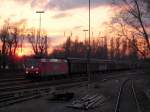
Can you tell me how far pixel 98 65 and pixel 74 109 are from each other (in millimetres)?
63433

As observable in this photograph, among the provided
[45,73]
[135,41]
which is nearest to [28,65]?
[45,73]

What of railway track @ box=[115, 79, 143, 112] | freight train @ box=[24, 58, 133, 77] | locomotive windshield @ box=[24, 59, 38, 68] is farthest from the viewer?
locomotive windshield @ box=[24, 59, 38, 68]

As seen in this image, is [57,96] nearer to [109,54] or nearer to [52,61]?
[52,61]

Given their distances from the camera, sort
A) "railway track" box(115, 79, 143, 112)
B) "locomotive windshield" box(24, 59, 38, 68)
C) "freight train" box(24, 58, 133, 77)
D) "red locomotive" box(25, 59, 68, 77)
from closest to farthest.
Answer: "railway track" box(115, 79, 143, 112) → "red locomotive" box(25, 59, 68, 77) → "freight train" box(24, 58, 133, 77) → "locomotive windshield" box(24, 59, 38, 68)

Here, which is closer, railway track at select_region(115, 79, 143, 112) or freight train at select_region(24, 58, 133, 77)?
railway track at select_region(115, 79, 143, 112)

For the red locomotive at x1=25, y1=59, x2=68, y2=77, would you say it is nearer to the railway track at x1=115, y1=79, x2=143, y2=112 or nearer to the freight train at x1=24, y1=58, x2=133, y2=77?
the freight train at x1=24, y1=58, x2=133, y2=77

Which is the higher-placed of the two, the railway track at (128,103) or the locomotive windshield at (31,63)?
the locomotive windshield at (31,63)

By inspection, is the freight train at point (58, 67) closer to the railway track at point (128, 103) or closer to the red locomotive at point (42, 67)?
the red locomotive at point (42, 67)

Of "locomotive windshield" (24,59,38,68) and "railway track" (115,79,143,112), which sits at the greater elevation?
"locomotive windshield" (24,59,38,68)

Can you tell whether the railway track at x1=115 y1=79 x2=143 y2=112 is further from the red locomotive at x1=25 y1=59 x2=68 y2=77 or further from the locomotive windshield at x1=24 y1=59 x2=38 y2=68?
the locomotive windshield at x1=24 y1=59 x2=38 y2=68

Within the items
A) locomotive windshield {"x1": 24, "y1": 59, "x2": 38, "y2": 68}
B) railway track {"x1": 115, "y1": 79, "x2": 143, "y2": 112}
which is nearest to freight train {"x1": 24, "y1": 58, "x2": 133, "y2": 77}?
locomotive windshield {"x1": 24, "y1": 59, "x2": 38, "y2": 68}

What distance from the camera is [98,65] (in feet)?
287

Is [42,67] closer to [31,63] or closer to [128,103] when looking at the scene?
[31,63]

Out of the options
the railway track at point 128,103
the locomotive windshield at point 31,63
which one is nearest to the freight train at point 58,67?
the locomotive windshield at point 31,63
